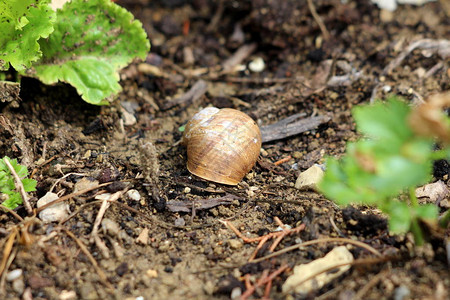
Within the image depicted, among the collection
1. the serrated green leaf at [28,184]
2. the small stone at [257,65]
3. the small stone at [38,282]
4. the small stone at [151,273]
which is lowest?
the small stone at [151,273]

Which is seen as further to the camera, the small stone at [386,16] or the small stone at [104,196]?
the small stone at [386,16]

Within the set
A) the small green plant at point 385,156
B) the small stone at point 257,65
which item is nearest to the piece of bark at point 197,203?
the small green plant at point 385,156

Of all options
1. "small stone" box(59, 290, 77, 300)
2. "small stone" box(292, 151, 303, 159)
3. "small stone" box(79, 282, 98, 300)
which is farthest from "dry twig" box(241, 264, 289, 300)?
"small stone" box(292, 151, 303, 159)

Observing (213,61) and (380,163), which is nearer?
(380,163)

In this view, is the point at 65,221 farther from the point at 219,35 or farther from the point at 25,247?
the point at 219,35

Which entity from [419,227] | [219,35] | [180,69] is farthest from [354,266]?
[219,35]

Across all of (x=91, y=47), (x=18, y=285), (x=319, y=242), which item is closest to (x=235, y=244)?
(x=319, y=242)

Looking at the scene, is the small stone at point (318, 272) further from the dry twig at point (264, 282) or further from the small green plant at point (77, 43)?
the small green plant at point (77, 43)
